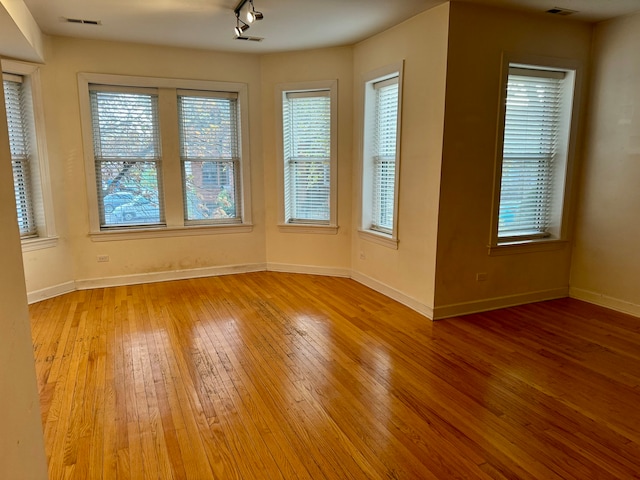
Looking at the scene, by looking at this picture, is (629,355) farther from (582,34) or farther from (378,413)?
(582,34)

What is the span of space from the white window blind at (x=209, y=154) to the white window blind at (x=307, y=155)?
66cm

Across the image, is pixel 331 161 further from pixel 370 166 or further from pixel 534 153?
pixel 534 153

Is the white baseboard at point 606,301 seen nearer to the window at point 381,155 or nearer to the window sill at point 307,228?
the window at point 381,155

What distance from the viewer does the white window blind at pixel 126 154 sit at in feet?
15.7

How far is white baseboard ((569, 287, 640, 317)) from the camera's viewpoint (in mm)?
4074

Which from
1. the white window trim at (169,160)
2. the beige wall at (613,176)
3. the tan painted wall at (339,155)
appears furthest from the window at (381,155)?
the beige wall at (613,176)

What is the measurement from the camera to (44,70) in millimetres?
4395

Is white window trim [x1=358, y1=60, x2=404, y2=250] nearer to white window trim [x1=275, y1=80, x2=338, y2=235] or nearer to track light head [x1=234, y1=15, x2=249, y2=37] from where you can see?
white window trim [x1=275, y1=80, x2=338, y2=235]

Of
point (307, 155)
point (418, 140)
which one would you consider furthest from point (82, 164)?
point (418, 140)

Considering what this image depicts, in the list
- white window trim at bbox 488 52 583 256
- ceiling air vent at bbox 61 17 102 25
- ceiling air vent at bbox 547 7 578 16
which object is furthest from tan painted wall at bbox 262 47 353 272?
ceiling air vent at bbox 547 7 578 16

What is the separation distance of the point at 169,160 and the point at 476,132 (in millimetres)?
3457

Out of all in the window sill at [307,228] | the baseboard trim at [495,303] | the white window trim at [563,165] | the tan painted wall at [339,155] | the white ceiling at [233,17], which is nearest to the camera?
the white ceiling at [233,17]

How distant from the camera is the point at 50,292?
15.1ft

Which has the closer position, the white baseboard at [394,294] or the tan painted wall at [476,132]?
the tan painted wall at [476,132]
